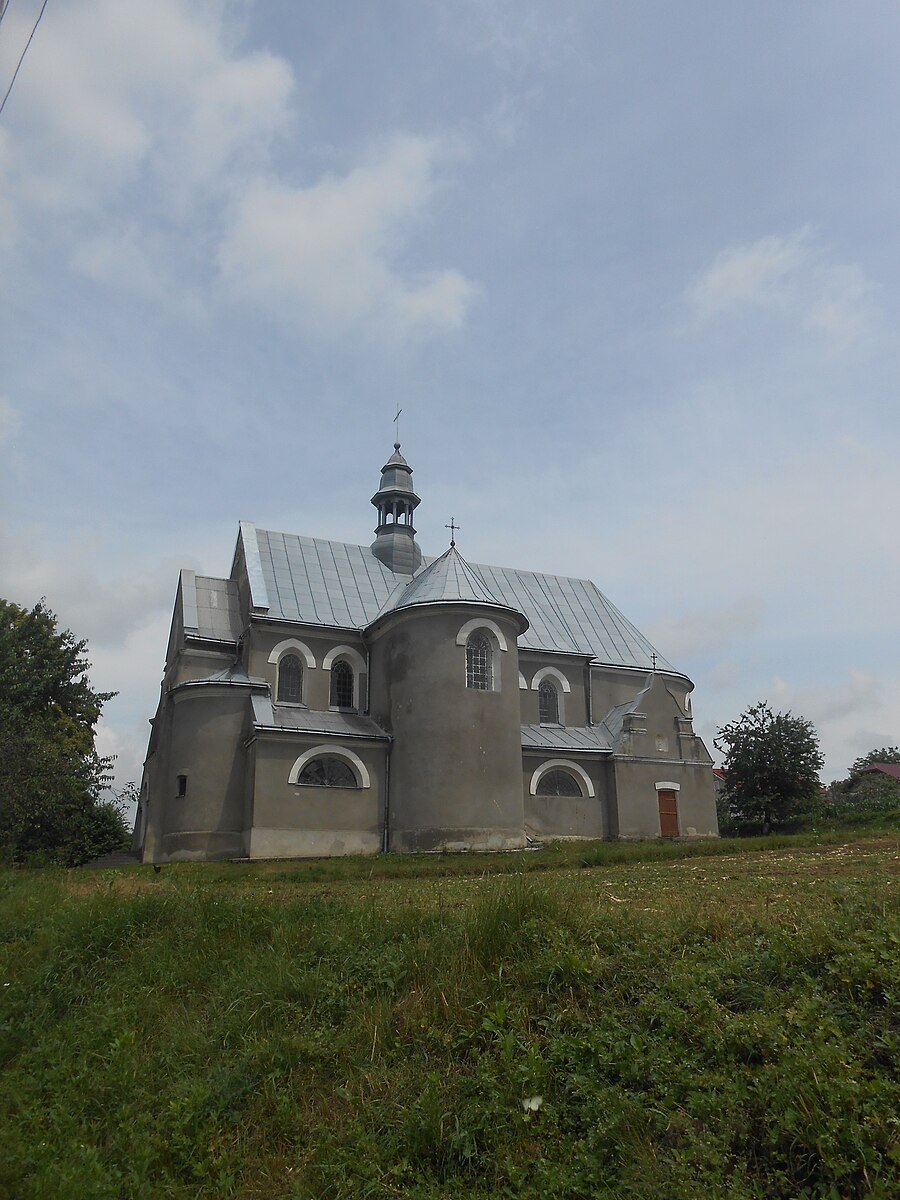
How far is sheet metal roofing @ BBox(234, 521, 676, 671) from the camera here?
29.4 meters

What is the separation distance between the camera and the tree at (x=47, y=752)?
79.2ft

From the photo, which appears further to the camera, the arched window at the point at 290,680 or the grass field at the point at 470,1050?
the arched window at the point at 290,680

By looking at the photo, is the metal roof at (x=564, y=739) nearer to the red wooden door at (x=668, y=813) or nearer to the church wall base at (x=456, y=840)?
the red wooden door at (x=668, y=813)

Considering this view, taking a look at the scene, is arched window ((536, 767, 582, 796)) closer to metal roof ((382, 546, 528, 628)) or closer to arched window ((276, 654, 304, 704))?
metal roof ((382, 546, 528, 628))

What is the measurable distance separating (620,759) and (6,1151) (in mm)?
25146

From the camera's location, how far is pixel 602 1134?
5.36 m

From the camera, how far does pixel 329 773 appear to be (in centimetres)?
2633

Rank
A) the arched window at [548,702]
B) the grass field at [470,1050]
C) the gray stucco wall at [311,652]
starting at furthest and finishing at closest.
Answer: the arched window at [548,702], the gray stucco wall at [311,652], the grass field at [470,1050]

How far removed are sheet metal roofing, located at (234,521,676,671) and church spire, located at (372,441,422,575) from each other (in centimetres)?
71

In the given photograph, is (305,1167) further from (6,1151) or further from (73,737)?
(73,737)

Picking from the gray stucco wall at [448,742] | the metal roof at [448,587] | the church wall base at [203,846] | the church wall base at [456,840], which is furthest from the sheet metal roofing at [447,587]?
the church wall base at [203,846]

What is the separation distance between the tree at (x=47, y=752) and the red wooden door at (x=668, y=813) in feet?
58.4

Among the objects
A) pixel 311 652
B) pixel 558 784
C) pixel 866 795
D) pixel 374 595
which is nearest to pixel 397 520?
pixel 374 595

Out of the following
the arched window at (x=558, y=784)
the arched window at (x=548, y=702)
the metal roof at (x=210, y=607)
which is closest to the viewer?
the arched window at (x=558, y=784)
